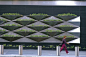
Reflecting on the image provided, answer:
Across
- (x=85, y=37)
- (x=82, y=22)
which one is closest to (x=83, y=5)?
(x=82, y=22)

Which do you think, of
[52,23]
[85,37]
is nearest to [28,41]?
[52,23]

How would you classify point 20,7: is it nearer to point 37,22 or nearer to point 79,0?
point 37,22

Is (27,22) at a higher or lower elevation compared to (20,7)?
lower

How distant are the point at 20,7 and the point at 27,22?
1.73 metres

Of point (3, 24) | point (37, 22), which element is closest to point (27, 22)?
point (37, 22)

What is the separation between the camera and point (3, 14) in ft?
55.6

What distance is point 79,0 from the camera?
647 inches

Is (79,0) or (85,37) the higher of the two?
(79,0)

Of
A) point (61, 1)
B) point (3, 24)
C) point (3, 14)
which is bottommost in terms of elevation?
point (3, 24)

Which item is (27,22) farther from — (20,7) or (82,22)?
(82,22)

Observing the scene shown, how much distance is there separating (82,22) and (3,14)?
820 centimetres

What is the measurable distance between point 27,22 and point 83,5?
19.6 feet

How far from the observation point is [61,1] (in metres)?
16.6

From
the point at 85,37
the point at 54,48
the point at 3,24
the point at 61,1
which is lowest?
the point at 54,48
